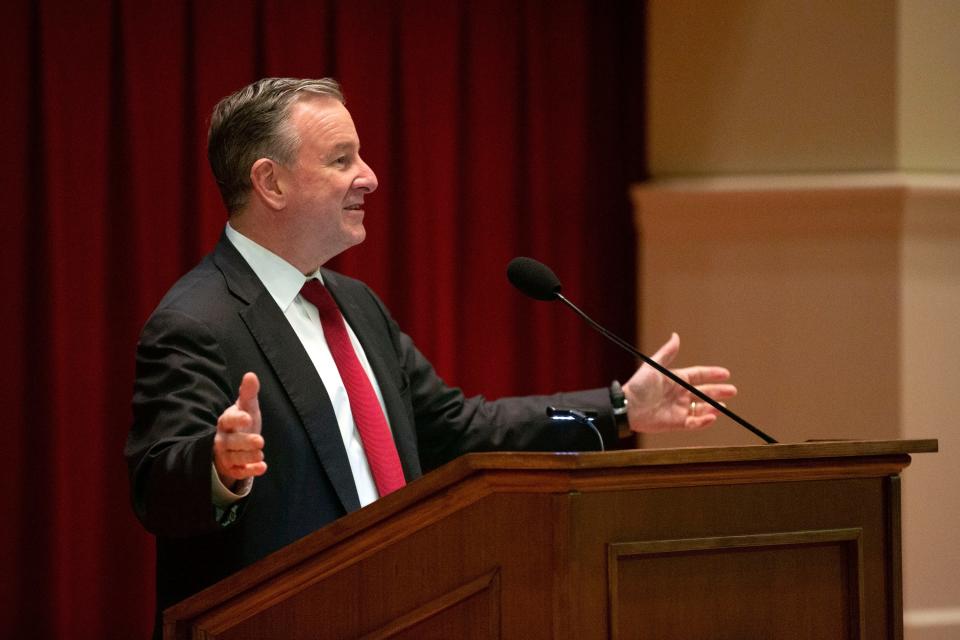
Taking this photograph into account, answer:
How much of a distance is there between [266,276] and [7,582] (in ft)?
5.59

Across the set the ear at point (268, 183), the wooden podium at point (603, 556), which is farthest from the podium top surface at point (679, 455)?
the ear at point (268, 183)

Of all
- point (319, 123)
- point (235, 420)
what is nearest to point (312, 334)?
point (319, 123)

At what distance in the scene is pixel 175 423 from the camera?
1.99 meters

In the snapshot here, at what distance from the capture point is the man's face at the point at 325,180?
8.01ft

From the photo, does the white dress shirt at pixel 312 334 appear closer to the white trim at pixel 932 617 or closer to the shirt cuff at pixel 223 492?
the shirt cuff at pixel 223 492

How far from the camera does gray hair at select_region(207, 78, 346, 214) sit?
247cm

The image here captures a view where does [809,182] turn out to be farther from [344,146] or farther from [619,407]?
[344,146]

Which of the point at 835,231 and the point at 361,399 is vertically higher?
the point at 835,231

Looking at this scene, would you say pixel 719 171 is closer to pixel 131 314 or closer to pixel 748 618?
pixel 131 314

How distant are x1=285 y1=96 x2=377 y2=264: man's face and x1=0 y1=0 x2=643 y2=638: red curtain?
1326 mm

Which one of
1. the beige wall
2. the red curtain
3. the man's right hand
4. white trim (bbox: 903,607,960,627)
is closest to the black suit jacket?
the man's right hand

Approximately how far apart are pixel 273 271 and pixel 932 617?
2.37 meters

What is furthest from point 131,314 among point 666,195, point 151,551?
point 666,195

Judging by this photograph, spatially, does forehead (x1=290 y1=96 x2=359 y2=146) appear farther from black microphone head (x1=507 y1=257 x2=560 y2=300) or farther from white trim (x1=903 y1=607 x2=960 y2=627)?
white trim (x1=903 y1=607 x2=960 y2=627)
